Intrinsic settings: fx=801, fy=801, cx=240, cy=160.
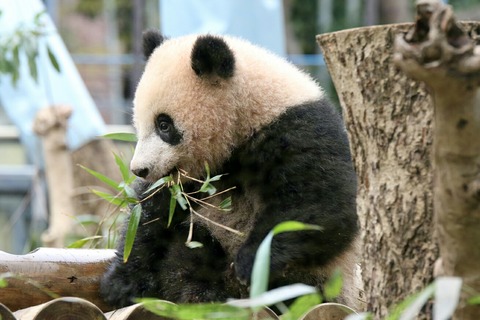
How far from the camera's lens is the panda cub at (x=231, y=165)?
2.99 metres

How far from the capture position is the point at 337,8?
13617 mm

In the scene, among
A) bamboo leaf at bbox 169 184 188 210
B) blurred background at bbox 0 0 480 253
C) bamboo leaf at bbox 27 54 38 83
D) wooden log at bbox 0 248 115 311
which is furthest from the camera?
blurred background at bbox 0 0 480 253

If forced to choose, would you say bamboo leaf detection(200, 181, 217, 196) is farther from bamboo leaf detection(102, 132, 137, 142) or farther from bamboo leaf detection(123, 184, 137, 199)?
bamboo leaf detection(102, 132, 137, 142)

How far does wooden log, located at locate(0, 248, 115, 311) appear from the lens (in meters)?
2.89

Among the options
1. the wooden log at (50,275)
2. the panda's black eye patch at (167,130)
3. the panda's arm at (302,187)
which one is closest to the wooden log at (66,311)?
the wooden log at (50,275)

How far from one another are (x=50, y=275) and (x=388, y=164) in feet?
4.90

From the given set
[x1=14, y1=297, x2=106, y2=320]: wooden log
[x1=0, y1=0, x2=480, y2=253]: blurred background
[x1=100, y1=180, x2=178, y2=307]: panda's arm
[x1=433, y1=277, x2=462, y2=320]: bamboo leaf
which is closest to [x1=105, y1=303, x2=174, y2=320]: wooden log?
[x1=14, y1=297, x2=106, y2=320]: wooden log

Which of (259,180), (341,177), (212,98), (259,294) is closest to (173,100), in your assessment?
(212,98)

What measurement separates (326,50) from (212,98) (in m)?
1.07

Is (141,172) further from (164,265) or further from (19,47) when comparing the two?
(19,47)

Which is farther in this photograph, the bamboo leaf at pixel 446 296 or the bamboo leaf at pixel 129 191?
the bamboo leaf at pixel 129 191

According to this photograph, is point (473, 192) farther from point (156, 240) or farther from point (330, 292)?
point (156, 240)

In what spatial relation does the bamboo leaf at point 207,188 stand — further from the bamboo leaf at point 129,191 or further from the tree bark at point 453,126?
the tree bark at point 453,126

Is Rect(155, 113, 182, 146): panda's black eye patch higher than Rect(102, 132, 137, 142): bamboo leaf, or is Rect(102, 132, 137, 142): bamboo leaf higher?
Rect(155, 113, 182, 146): panda's black eye patch
